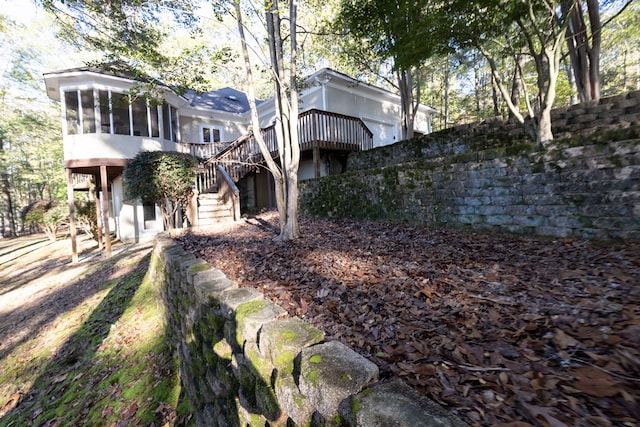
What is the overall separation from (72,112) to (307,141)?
8477 mm

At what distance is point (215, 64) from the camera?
4906 millimetres

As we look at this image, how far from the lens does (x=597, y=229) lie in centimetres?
323

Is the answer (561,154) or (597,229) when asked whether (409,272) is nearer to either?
(597,229)

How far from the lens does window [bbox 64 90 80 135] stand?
9.45 meters

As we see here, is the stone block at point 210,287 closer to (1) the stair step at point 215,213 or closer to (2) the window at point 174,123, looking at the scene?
(1) the stair step at point 215,213

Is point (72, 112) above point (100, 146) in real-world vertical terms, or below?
above

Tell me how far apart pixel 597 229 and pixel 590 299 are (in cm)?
200

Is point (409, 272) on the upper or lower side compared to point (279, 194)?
lower

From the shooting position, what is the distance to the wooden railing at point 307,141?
8680mm

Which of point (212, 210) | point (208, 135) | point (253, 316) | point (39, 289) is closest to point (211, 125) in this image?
point (208, 135)

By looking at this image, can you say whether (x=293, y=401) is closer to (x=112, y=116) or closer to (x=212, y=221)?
(x=212, y=221)

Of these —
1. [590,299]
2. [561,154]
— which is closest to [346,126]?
[561,154]

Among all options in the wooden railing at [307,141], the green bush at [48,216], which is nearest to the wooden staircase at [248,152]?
the wooden railing at [307,141]

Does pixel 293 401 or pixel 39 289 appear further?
pixel 39 289
